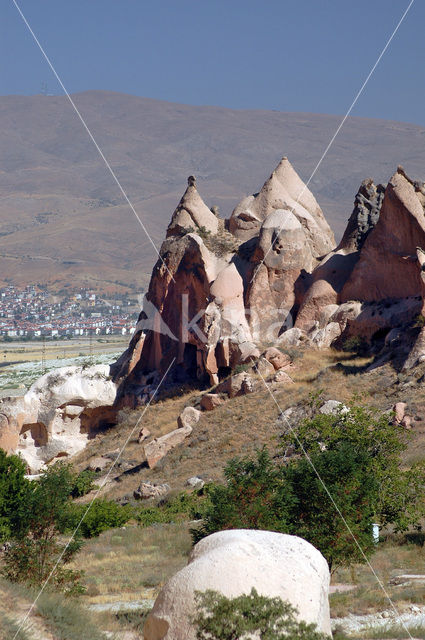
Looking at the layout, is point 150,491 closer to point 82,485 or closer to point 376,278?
point 82,485

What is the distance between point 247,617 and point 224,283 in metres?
28.1

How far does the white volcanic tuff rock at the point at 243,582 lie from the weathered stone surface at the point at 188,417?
22.6 m

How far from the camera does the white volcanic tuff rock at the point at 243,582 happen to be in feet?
30.3

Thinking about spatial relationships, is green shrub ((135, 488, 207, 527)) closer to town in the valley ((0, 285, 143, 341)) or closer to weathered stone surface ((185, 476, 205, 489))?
weathered stone surface ((185, 476, 205, 489))

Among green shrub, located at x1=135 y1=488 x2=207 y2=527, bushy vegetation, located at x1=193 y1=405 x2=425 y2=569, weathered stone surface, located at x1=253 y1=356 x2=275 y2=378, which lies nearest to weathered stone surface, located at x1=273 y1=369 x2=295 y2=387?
weathered stone surface, located at x1=253 y1=356 x2=275 y2=378

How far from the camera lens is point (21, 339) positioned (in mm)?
142750

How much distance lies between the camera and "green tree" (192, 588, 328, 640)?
9086mm

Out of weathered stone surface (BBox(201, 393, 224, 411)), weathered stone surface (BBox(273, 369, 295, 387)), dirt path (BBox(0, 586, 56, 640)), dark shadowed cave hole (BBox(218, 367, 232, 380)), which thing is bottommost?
weathered stone surface (BBox(201, 393, 224, 411))

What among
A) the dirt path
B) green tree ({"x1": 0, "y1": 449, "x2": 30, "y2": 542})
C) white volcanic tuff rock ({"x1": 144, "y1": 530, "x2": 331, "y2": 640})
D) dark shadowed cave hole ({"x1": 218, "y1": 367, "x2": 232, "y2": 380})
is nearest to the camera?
white volcanic tuff rock ({"x1": 144, "y1": 530, "x2": 331, "y2": 640})

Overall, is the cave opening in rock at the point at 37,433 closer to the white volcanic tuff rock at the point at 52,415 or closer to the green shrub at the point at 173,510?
the white volcanic tuff rock at the point at 52,415

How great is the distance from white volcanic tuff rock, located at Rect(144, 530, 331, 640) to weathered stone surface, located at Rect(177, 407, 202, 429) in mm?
22644

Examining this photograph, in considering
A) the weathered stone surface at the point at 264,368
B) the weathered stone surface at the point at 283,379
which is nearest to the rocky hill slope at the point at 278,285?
the weathered stone surface at the point at 264,368

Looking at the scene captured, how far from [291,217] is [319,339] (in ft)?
20.3

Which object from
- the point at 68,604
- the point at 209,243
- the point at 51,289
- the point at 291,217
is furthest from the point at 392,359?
the point at 51,289
